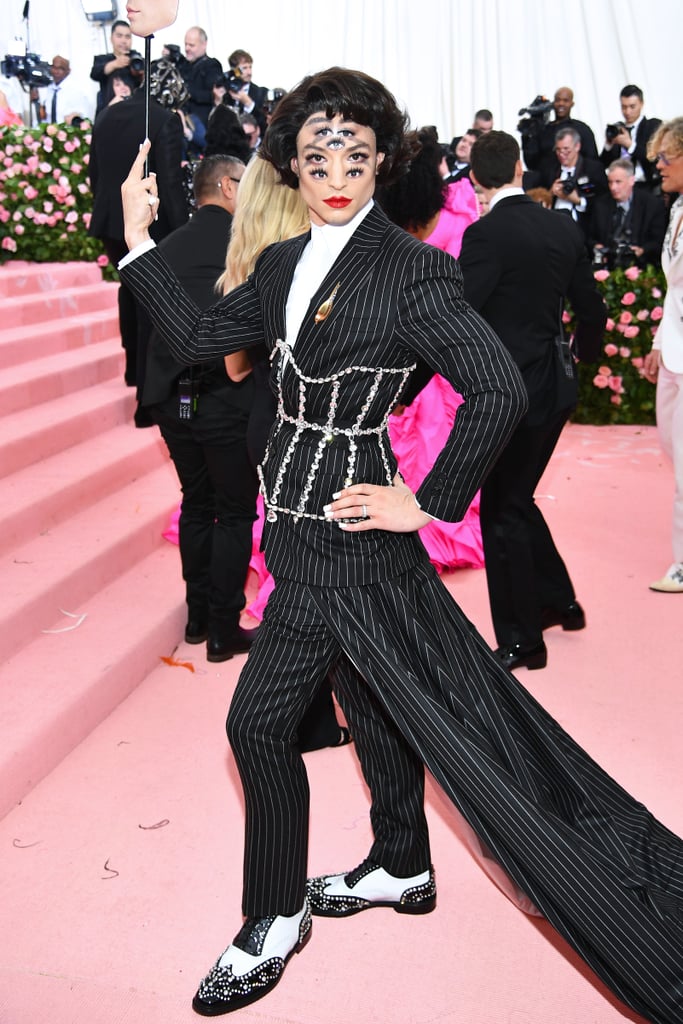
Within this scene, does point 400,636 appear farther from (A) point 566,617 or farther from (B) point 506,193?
(A) point 566,617

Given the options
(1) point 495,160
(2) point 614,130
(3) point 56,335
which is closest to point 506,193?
(1) point 495,160

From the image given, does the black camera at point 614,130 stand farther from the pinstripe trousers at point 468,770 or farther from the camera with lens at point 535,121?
the pinstripe trousers at point 468,770

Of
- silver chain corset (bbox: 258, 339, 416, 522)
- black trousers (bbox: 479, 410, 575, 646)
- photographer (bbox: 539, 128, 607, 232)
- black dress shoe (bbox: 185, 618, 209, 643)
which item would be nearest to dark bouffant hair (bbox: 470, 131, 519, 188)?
black trousers (bbox: 479, 410, 575, 646)

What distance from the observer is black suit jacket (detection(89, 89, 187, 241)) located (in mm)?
4867

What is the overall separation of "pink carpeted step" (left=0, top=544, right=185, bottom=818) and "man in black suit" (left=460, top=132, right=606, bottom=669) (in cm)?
122

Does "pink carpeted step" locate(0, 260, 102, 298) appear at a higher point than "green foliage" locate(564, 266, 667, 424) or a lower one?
higher

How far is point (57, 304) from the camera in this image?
604 cm

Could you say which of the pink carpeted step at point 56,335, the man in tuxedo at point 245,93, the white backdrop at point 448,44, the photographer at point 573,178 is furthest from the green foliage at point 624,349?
the white backdrop at point 448,44

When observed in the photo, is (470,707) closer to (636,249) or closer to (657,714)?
(657,714)

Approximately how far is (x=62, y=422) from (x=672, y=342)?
2.66m

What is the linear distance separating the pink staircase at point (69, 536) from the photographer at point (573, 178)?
137 inches

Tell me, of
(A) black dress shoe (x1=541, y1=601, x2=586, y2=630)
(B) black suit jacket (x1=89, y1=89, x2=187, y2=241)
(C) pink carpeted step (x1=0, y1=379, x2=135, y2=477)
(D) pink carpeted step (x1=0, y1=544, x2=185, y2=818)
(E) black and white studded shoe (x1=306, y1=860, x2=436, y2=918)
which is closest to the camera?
(E) black and white studded shoe (x1=306, y1=860, x2=436, y2=918)

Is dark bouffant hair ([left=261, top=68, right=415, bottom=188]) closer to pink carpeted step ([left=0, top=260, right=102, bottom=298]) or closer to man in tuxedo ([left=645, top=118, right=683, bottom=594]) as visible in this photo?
man in tuxedo ([left=645, top=118, right=683, bottom=594])

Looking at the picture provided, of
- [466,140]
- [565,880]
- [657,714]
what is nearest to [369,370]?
[565,880]
